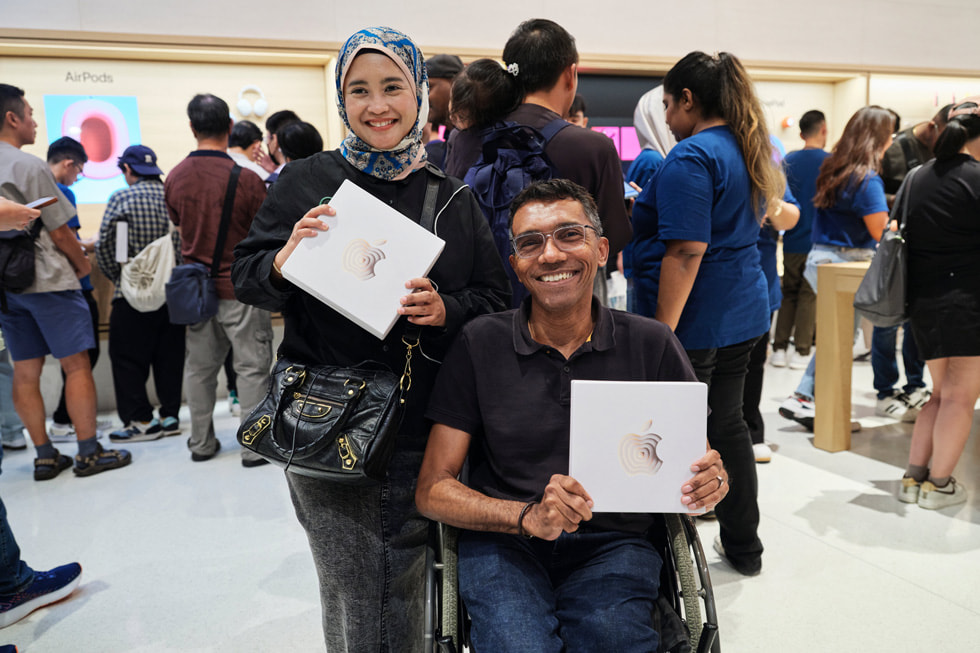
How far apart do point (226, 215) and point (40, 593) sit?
1.95m

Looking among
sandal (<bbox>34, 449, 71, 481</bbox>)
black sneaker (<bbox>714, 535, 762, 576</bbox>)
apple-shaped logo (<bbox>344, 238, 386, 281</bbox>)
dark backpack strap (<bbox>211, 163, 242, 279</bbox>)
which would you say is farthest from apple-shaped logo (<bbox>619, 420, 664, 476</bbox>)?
sandal (<bbox>34, 449, 71, 481</bbox>)

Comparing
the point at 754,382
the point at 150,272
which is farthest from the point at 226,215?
the point at 754,382

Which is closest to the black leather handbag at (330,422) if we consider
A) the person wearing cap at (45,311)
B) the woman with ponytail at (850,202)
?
the person wearing cap at (45,311)

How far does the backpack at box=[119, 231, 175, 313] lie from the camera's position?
4027mm

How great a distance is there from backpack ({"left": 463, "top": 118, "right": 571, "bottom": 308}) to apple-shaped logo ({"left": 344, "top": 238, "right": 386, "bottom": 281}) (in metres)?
0.67

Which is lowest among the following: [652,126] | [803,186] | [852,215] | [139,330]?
[139,330]

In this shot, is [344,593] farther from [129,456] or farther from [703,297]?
[129,456]

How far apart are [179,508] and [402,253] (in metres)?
2.54

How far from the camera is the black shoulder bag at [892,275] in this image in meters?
2.95

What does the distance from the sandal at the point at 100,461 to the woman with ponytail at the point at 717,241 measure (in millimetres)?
3062

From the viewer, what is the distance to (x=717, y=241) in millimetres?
2328

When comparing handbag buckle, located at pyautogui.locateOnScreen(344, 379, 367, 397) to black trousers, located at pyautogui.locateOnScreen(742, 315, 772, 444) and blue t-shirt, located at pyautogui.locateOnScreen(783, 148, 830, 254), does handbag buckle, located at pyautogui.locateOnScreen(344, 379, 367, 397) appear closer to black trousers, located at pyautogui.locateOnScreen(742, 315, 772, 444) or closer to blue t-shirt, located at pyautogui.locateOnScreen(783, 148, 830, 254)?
black trousers, located at pyautogui.locateOnScreen(742, 315, 772, 444)

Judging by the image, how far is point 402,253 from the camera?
1376 mm

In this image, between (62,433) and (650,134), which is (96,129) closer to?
(62,433)
